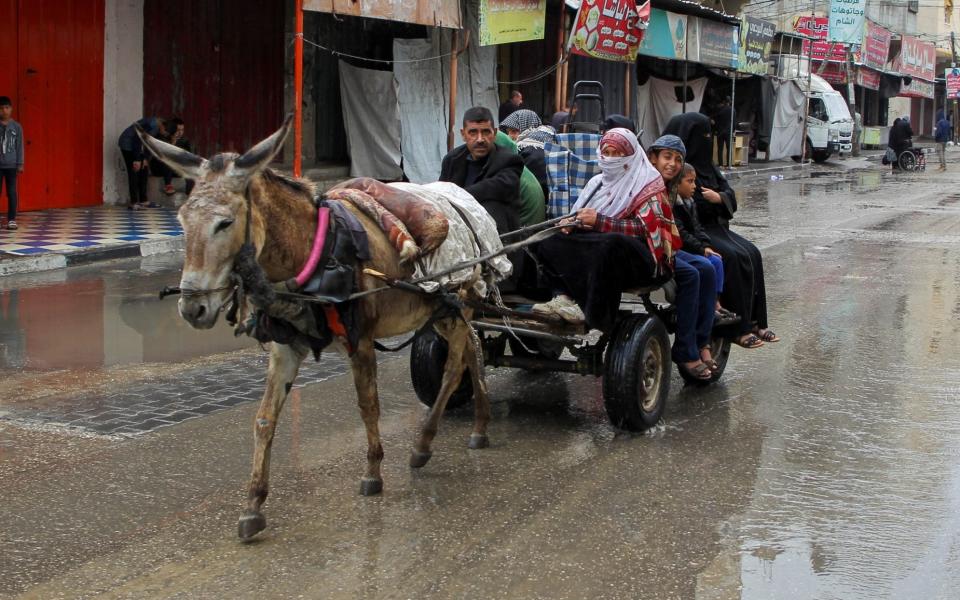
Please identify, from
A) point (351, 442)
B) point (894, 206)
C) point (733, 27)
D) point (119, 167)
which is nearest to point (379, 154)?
point (119, 167)

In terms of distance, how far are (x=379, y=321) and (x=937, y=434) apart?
136 inches

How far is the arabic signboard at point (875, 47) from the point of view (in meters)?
46.3

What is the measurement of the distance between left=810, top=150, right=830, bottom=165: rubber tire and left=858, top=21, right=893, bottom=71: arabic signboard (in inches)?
334

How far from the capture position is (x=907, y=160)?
118ft

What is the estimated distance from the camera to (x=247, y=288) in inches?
180

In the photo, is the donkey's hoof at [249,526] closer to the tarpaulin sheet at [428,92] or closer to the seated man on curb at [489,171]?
the seated man on curb at [489,171]

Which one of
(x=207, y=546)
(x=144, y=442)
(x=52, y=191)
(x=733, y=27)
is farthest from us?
(x=733, y=27)

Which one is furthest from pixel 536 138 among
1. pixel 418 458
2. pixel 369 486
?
pixel 369 486

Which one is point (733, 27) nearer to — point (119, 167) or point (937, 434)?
point (119, 167)

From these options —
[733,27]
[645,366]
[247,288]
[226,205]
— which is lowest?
[645,366]

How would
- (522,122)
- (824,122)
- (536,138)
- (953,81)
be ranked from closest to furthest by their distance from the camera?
1. (536,138)
2. (522,122)
3. (824,122)
4. (953,81)

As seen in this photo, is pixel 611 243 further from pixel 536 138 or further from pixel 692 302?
pixel 536 138

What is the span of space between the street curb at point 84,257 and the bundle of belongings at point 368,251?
24.4 ft

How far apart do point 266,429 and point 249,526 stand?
0.42m
